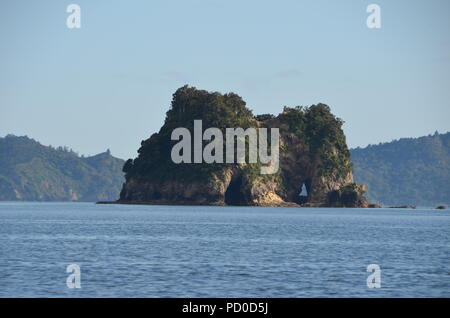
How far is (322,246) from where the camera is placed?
253ft

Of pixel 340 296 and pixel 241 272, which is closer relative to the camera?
pixel 340 296

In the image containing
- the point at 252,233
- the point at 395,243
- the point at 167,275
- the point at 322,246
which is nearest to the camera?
the point at 167,275

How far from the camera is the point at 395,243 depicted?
3287 inches

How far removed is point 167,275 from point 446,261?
23571mm
